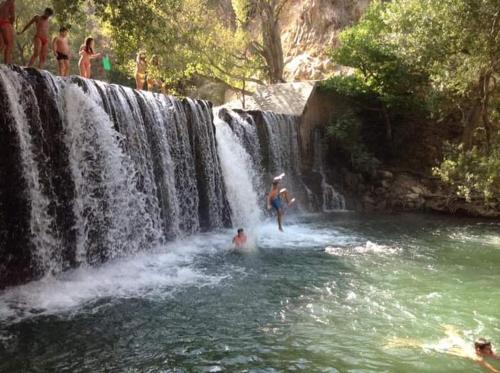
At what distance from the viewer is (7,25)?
852 cm

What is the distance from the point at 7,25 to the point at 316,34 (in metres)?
24.2

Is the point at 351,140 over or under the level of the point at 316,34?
under

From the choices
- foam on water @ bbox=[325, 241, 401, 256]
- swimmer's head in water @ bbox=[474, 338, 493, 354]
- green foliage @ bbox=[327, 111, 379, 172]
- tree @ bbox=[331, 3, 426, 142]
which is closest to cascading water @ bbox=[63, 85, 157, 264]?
foam on water @ bbox=[325, 241, 401, 256]

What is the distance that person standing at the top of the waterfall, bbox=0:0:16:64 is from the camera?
27.4 feet

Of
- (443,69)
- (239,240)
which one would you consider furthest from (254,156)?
(443,69)

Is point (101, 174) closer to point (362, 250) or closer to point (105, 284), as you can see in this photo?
point (105, 284)

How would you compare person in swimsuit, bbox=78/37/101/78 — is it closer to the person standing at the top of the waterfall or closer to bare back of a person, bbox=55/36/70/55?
bare back of a person, bbox=55/36/70/55

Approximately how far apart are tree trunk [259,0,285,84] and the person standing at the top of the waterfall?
16.8 meters

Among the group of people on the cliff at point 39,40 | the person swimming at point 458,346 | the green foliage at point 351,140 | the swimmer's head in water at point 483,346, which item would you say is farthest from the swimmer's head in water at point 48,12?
the green foliage at point 351,140

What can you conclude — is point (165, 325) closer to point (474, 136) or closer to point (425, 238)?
point (425, 238)

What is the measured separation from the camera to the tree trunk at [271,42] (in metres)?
24.0

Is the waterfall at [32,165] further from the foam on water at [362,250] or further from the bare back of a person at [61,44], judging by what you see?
the foam on water at [362,250]

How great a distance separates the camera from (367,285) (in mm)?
7930

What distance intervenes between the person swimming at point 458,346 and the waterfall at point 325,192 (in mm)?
11263
